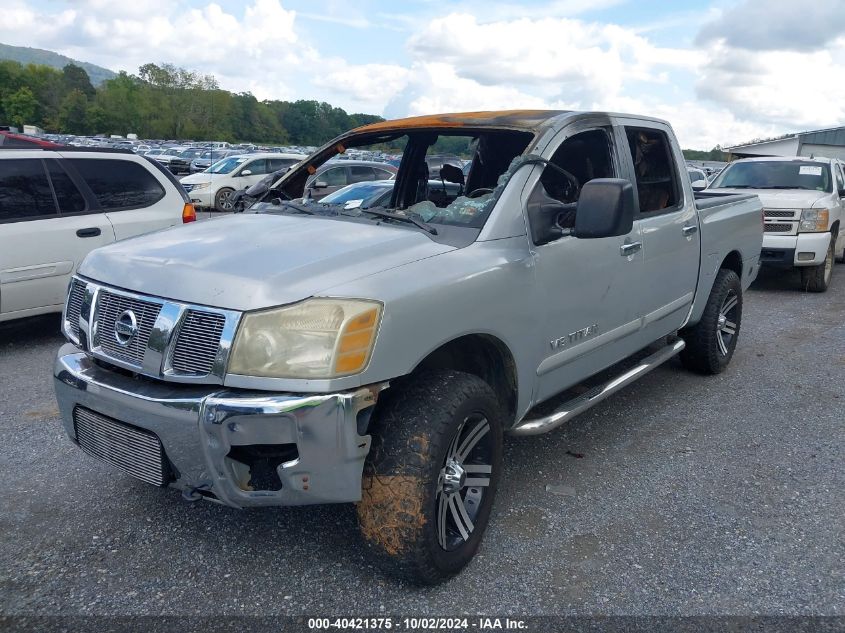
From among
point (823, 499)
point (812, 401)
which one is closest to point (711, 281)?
point (812, 401)

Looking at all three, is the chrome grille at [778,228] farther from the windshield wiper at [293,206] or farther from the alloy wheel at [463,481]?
the alloy wheel at [463,481]

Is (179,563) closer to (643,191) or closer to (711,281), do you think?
(643,191)

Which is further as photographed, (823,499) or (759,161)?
(759,161)

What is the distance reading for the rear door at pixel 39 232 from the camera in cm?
586

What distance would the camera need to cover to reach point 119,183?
675 cm

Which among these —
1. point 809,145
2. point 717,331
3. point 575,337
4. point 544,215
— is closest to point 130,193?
point 544,215

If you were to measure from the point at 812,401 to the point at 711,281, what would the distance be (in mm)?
1095

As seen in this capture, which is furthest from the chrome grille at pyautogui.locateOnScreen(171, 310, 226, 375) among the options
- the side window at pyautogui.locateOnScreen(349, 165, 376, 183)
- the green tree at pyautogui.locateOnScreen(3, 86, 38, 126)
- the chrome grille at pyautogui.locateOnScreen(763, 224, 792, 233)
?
the green tree at pyautogui.locateOnScreen(3, 86, 38, 126)

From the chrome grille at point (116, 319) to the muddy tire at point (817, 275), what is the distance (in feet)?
29.7

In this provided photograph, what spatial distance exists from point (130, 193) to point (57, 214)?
2.55 feet

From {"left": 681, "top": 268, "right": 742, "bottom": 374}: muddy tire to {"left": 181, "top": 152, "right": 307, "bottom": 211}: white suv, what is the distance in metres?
15.1

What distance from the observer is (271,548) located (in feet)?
10.2

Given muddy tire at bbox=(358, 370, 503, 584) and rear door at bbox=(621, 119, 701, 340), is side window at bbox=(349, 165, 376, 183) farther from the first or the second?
muddy tire at bbox=(358, 370, 503, 584)

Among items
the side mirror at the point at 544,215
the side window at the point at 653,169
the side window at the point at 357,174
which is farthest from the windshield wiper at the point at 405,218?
the side window at the point at 357,174
